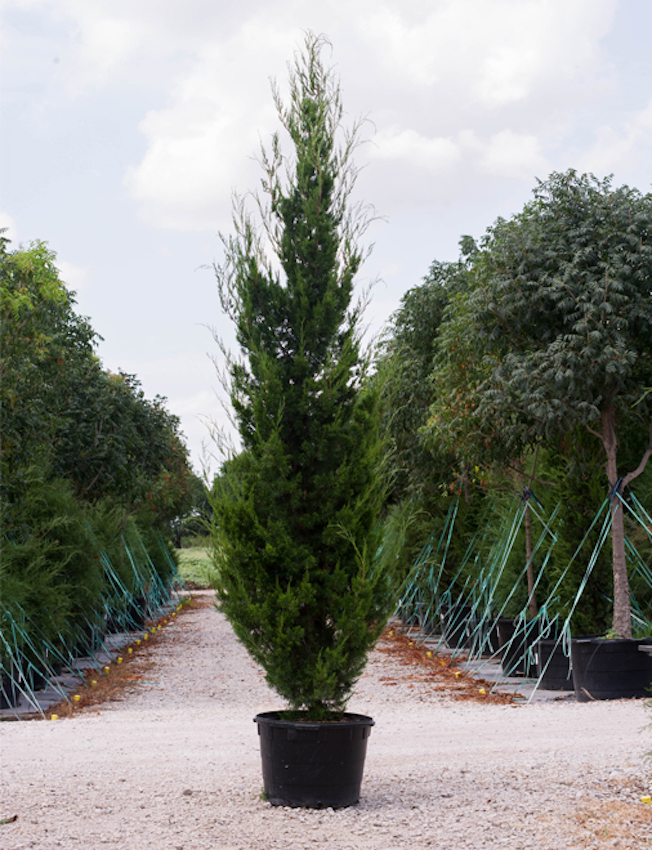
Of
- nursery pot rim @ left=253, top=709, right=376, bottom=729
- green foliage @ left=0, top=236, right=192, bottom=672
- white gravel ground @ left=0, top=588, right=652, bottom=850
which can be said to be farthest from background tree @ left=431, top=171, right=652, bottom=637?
green foliage @ left=0, top=236, right=192, bottom=672

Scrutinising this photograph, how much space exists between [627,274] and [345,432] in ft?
15.4

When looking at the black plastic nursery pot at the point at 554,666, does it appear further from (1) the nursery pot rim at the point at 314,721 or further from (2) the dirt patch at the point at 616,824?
(2) the dirt patch at the point at 616,824

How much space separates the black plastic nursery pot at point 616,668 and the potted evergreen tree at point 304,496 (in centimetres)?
428

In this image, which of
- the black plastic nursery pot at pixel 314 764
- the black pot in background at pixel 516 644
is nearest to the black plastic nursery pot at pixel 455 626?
the black pot in background at pixel 516 644

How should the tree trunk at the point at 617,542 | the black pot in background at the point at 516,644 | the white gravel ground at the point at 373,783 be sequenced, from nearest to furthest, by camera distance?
1. the white gravel ground at the point at 373,783
2. the tree trunk at the point at 617,542
3. the black pot in background at the point at 516,644

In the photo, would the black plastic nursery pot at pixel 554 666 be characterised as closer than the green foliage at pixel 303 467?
No

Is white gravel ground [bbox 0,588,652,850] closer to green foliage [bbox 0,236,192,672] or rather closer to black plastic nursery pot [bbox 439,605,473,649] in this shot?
green foliage [bbox 0,236,192,672]

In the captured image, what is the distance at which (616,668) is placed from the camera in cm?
853

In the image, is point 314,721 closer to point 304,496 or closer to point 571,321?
point 304,496

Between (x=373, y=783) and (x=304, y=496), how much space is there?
193 cm

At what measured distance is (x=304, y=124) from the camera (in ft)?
19.3

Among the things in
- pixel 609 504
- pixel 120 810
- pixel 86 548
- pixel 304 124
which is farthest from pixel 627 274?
pixel 86 548

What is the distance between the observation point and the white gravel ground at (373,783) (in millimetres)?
4145

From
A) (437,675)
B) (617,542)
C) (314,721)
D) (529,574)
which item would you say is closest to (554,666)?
(529,574)
